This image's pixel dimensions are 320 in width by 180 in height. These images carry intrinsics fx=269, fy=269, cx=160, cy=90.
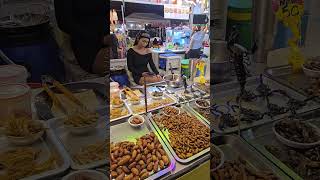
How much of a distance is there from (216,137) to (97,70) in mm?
414

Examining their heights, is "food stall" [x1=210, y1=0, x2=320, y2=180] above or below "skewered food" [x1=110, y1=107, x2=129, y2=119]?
above

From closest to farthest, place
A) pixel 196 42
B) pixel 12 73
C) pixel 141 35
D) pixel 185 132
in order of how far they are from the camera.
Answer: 1. pixel 12 73
2. pixel 141 35
3. pixel 196 42
4. pixel 185 132

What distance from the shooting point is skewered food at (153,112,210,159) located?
1.32 meters

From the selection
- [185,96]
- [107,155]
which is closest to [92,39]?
[107,155]

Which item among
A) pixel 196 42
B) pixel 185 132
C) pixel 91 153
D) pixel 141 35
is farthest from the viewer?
pixel 185 132

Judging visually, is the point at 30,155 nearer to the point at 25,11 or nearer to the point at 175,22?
the point at 25,11

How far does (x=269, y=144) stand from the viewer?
77cm

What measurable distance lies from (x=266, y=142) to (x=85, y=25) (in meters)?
0.58

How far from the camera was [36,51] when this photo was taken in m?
0.54

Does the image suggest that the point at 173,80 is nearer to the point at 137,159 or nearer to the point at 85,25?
the point at 137,159

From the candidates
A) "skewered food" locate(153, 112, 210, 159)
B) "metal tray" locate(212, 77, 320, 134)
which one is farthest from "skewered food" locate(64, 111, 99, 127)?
"skewered food" locate(153, 112, 210, 159)

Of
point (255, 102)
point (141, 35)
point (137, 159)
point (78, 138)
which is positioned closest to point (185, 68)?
point (141, 35)

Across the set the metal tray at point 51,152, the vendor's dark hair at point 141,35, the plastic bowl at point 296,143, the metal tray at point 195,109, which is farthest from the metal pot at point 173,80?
the metal tray at point 51,152

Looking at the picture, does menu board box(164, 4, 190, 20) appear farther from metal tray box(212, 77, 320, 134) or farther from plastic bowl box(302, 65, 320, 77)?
plastic bowl box(302, 65, 320, 77)
